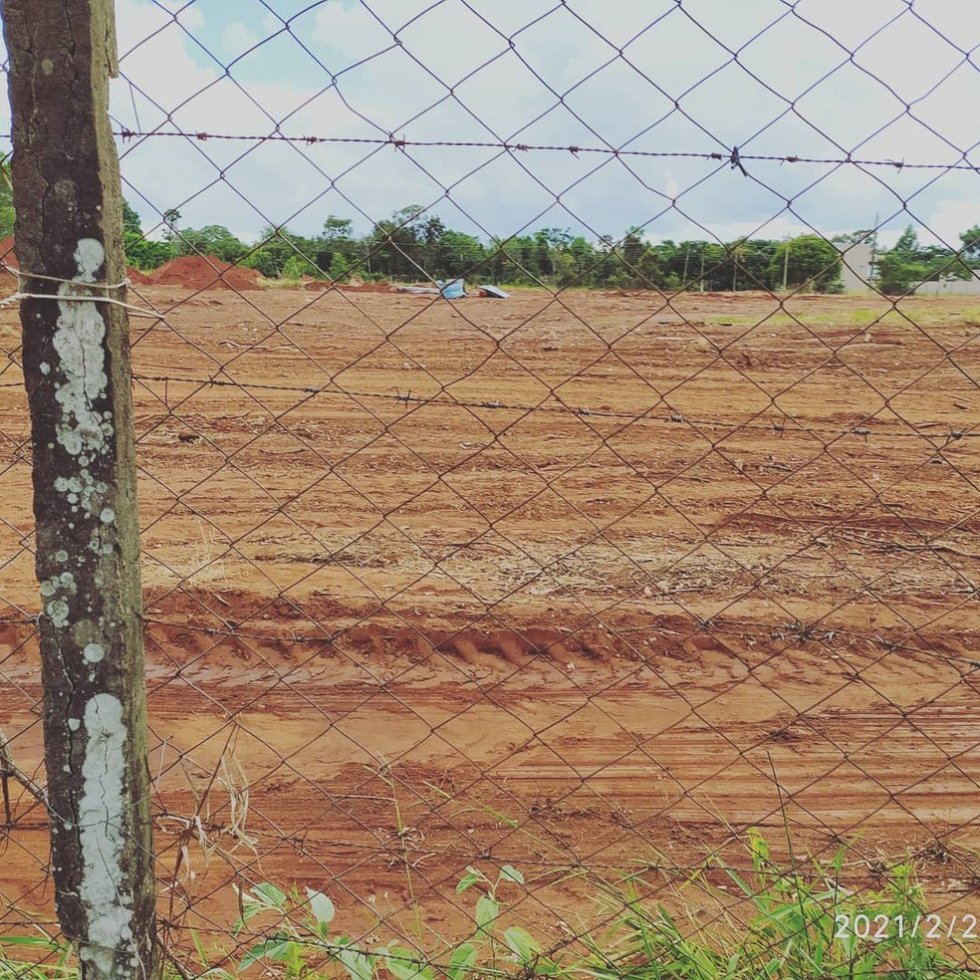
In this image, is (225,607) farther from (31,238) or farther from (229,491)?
(31,238)

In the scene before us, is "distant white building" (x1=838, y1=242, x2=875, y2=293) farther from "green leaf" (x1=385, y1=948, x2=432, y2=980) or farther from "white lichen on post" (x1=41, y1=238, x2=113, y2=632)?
"green leaf" (x1=385, y1=948, x2=432, y2=980)

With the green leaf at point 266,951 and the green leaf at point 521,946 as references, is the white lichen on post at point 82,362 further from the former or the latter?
the green leaf at point 521,946

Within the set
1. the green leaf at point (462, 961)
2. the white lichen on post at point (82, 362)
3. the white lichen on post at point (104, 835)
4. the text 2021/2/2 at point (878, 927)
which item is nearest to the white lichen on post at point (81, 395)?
the white lichen on post at point (82, 362)

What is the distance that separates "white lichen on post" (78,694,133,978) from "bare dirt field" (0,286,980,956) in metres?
0.17

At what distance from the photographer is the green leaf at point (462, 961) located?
209 cm

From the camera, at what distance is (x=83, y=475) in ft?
5.55

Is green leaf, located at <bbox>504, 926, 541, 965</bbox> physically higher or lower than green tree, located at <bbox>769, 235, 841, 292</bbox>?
lower

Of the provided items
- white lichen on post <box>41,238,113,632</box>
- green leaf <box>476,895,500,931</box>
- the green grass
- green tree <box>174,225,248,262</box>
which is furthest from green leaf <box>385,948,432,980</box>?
green tree <box>174,225,248,262</box>

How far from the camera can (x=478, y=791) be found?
3549mm

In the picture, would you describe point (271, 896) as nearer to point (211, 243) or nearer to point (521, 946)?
point (521, 946)

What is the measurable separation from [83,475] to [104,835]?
27.1 inches

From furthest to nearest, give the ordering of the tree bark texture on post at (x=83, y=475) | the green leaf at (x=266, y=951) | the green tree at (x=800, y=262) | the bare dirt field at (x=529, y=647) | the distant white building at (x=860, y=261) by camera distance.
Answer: the bare dirt field at (x=529, y=647) → the green tree at (x=800, y=262) → the green leaf at (x=266, y=951) → the distant white building at (x=860, y=261) → the tree bark texture on post at (x=83, y=475)

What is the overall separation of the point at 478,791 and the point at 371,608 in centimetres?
156

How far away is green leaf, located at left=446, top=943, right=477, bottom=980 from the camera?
6.87ft
